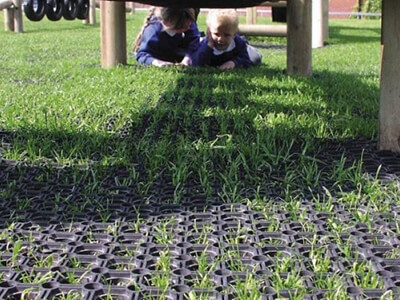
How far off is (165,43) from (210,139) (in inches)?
105

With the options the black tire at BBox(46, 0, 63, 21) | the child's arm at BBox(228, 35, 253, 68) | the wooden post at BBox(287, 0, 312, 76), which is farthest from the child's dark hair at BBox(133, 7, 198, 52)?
the black tire at BBox(46, 0, 63, 21)

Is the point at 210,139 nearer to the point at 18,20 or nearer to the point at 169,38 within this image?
the point at 169,38

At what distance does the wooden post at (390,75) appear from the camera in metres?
1.99

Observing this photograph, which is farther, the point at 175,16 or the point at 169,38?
the point at 169,38

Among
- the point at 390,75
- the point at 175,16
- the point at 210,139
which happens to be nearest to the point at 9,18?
the point at 175,16

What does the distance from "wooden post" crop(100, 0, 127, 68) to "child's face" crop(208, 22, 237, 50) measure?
593mm

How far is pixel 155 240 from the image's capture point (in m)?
1.42

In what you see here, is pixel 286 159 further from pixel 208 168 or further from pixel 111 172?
pixel 111 172

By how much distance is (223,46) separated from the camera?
4629 millimetres

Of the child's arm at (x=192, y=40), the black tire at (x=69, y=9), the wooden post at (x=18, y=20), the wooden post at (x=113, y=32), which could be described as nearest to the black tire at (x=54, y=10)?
the black tire at (x=69, y=9)

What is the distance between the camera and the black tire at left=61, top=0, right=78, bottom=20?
1166cm

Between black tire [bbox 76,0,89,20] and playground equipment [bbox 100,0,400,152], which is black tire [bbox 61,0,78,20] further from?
playground equipment [bbox 100,0,400,152]

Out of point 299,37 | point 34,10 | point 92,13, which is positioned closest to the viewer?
point 299,37

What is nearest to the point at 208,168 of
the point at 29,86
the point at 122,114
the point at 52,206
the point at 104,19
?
the point at 52,206
